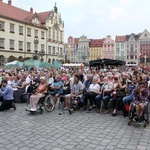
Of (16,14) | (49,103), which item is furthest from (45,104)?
(16,14)

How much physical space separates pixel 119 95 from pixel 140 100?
4.53 ft

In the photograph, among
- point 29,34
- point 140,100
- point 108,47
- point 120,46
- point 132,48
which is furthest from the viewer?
point 108,47

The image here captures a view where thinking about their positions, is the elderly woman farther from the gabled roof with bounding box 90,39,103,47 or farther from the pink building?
the gabled roof with bounding box 90,39,103,47

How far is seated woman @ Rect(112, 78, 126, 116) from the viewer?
26.3 feet

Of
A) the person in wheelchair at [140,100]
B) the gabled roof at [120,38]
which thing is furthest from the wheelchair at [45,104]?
the gabled roof at [120,38]

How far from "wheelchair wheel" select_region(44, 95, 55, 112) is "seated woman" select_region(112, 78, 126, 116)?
252 centimetres

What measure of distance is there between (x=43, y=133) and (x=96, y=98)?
3431 millimetres

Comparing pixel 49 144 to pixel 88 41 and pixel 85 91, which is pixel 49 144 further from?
pixel 88 41

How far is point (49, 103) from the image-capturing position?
8.92 meters

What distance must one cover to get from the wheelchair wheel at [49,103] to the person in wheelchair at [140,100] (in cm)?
352

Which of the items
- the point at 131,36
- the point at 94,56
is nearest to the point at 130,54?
the point at 131,36

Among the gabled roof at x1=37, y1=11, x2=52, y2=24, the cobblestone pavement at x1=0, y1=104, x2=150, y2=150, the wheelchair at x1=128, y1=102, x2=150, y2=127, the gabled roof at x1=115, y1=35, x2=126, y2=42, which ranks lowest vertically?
the cobblestone pavement at x1=0, y1=104, x2=150, y2=150

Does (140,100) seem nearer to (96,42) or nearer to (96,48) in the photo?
(96,48)

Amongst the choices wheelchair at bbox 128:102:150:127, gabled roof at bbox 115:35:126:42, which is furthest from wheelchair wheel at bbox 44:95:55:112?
gabled roof at bbox 115:35:126:42
